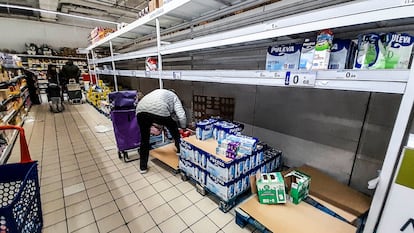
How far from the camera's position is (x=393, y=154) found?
98cm

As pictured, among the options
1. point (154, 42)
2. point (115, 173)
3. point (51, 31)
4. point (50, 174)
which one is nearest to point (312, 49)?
point (115, 173)

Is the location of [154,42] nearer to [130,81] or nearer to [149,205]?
[130,81]

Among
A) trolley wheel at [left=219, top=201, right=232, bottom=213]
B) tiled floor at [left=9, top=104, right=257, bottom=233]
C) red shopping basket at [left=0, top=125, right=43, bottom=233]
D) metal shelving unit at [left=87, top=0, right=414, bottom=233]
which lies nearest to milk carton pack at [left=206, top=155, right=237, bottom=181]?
trolley wheel at [left=219, top=201, right=232, bottom=213]

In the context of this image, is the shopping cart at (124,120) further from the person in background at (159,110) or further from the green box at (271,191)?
the green box at (271,191)

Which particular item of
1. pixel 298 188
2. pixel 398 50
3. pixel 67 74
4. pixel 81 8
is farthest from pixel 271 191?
pixel 81 8

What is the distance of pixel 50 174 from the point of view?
266 cm

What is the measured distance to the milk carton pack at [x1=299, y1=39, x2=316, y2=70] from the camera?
1377 mm

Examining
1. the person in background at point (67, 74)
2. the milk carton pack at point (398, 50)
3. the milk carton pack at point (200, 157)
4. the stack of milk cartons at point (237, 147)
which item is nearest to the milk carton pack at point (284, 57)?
the milk carton pack at point (398, 50)

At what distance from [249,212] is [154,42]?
15.0ft

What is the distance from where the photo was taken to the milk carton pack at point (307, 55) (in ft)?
4.52

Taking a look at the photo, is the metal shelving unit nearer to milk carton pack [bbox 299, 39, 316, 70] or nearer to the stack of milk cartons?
milk carton pack [bbox 299, 39, 316, 70]

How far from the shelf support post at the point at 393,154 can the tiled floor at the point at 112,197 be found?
0.98 m

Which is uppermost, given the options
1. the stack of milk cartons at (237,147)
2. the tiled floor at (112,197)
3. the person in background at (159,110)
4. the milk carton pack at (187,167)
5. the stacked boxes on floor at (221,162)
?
the person in background at (159,110)

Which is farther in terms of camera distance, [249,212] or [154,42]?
[154,42]
